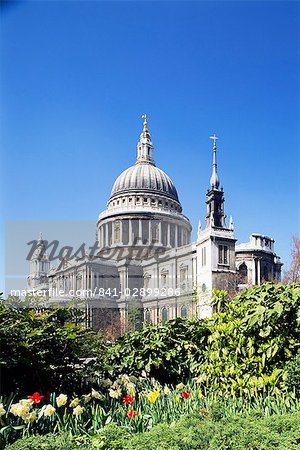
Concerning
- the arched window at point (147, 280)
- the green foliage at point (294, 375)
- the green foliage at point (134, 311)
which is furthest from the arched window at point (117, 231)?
the green foliage at point (294, 375)

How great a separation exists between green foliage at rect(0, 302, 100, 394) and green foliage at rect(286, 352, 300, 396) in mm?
2243

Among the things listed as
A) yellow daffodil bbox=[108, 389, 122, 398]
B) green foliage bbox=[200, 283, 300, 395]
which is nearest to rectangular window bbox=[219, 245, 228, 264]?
green foliage bbox=[200, 283, 300, 395]

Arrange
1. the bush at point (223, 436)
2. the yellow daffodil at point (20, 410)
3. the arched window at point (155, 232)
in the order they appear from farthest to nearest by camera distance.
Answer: the arched window at point (155, 232) < the yellow daffodil at point (20, 410) < the bush at point (223, 436)

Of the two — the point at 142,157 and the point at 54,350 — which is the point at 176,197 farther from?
the point at 54,350

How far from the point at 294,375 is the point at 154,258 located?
5415 centimetres

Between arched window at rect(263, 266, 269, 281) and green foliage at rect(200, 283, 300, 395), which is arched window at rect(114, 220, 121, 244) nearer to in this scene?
arched window at rect(263, 266, 269, 281)

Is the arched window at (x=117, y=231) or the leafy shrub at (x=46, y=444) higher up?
the arched window at (x=117, y=231)

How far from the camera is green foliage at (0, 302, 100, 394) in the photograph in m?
4.76

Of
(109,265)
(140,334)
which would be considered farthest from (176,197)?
(140,334)

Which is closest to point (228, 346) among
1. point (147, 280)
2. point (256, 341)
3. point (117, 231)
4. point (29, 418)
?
point (256, 341)

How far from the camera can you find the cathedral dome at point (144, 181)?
214 ft

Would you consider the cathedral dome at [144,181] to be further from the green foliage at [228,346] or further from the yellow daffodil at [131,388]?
the yellow daffodil at [131,388]

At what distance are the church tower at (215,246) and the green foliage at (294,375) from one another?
3954cm

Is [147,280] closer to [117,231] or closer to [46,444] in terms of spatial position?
[117,231]
